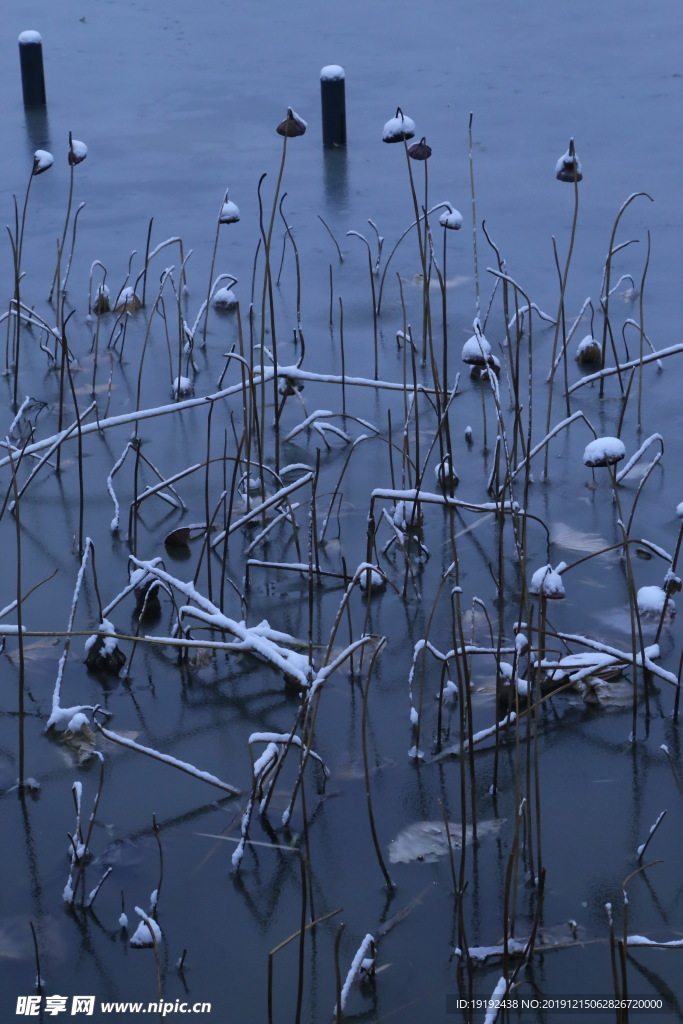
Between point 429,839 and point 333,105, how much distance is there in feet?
19.7

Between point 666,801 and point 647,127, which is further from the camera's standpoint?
point 647,127

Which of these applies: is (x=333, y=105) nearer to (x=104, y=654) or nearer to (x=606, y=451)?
(x=104, y=654)

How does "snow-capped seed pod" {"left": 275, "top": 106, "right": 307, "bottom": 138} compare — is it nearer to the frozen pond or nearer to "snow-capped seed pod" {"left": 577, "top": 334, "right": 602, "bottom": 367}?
the frozen pond

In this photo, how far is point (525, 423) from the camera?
13.5 ft

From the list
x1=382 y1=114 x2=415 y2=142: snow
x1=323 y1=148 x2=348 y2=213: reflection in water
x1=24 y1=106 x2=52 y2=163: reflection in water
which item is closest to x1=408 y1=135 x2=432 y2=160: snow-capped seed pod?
x1=382 y1=114 x2=415 y2=142: snow

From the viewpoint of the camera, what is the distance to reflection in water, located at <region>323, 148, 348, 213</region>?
6641mm

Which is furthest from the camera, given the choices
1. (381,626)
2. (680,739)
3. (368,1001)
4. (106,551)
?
(106,551)

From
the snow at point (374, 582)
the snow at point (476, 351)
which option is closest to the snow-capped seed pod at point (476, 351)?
the snow at point (476, 351)

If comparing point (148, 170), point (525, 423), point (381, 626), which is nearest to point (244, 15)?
point (148, 170)

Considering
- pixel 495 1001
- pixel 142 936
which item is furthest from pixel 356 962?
pixel 142 936

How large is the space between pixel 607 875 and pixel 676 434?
2052 millimetres

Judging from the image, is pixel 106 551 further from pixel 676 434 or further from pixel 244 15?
pixel 244 15

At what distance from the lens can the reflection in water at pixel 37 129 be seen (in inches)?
304

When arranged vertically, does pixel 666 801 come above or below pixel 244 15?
below
